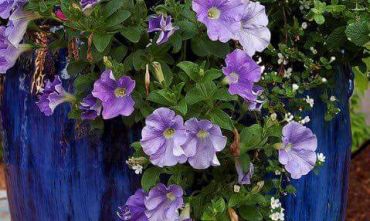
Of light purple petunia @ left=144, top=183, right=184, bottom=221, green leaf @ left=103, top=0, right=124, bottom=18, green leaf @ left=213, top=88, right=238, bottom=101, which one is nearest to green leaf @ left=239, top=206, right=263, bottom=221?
light purple petunia @ left=144, top=183, right=184, bottom=221

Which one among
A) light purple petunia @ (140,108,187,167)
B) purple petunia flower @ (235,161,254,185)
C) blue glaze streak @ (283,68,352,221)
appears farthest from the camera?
blue glaze streak @ (283,68,352,221)

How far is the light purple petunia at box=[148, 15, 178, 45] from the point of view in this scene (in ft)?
4.25

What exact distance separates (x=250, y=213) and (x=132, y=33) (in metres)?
0.39

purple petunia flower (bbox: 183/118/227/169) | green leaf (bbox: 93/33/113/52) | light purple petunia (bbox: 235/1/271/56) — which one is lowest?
purple petunia flower (bbox: 183/118/227/169)

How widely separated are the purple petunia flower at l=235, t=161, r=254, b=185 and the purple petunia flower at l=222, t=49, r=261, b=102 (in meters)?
0.13

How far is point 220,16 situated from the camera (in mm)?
1294

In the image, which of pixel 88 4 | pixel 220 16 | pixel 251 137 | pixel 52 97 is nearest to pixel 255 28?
pixel 220 16

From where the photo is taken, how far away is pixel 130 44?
55.9 inches

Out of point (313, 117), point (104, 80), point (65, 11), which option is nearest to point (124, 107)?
point (104, 80)

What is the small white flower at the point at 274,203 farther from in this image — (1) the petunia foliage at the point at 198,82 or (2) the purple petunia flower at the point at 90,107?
(2) the purple petunia flower at the point at 90,107

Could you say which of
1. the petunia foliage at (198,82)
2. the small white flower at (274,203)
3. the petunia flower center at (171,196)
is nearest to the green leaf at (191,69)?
the petunia foliage at (198,82)

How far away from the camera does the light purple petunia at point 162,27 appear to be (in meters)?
1.30

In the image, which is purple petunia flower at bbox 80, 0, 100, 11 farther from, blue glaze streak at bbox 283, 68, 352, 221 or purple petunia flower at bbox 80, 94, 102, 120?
blue glaze streak at bbox 283, 68, 352, 221

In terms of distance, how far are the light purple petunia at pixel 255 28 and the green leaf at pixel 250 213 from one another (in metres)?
0.30
